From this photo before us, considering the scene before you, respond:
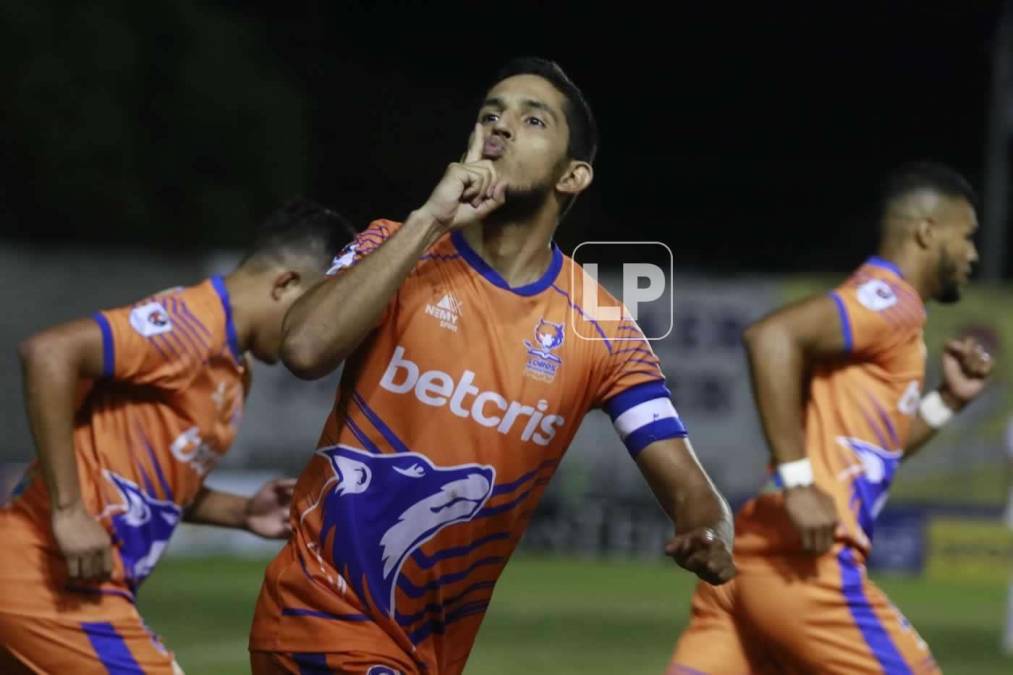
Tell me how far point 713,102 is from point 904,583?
1786cm

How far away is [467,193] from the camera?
14.5 feet

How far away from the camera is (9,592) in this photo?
585 cm

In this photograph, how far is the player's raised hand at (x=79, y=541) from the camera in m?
5.66

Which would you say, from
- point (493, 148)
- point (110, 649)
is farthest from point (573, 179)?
point (110, 649)

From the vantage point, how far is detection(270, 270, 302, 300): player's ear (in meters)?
6.40

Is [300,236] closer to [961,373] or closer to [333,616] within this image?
[333,616]

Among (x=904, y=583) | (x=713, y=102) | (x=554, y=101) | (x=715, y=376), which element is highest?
(x=713, y=102)

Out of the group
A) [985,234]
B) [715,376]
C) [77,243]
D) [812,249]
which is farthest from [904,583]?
[77,243]

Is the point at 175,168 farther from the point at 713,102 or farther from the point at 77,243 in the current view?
the point at 713,102

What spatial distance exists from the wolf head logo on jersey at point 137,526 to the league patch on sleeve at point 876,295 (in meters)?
2.55

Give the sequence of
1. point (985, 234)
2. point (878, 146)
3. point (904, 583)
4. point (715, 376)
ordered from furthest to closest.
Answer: point (878, 146), point (985, 234), point (715, 376), point (904, 583)

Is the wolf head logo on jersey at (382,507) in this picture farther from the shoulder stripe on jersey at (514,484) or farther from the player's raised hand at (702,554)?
the player's raised hand at (702,554)

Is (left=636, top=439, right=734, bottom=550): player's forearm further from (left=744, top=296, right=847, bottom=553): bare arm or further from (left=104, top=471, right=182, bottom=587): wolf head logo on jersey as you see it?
(left=104, top=471, right=182, bottom=587): wolf head logo on jersey

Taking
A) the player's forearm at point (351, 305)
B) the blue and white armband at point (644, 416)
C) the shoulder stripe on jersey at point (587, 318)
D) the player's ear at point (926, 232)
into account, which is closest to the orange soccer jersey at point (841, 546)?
the player's ear at point (926, 232)
